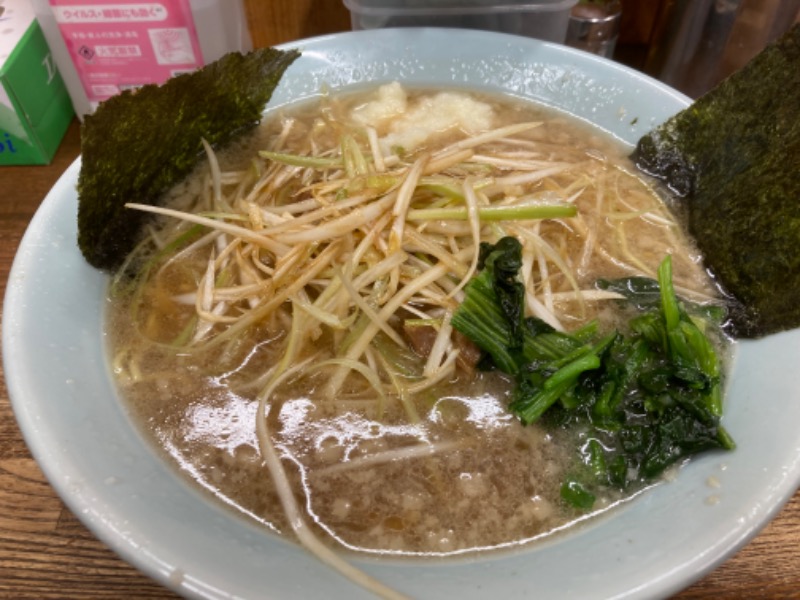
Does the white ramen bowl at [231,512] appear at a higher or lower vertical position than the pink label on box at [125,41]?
lower

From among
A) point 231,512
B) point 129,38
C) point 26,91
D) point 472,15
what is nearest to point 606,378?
point 231,512

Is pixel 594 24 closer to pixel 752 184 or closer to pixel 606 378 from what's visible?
pixel 752 184

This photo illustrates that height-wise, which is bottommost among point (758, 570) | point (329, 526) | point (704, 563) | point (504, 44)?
point (758, 570)

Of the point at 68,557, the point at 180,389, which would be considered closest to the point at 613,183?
the point at 180,389

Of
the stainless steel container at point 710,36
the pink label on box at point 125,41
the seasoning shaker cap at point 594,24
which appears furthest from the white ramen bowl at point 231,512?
the seasoning shaker cap at point 594,24

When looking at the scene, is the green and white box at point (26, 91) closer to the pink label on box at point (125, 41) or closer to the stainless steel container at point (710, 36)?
the pink label on box at point (125, 41)

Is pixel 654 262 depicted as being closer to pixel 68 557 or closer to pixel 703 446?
pixel 703 446

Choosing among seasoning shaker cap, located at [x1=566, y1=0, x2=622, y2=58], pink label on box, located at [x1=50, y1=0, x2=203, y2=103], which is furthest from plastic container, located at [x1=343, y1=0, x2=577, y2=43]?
pink label on box, located at [x1=50, y1=0, x2=203, y2=103]
